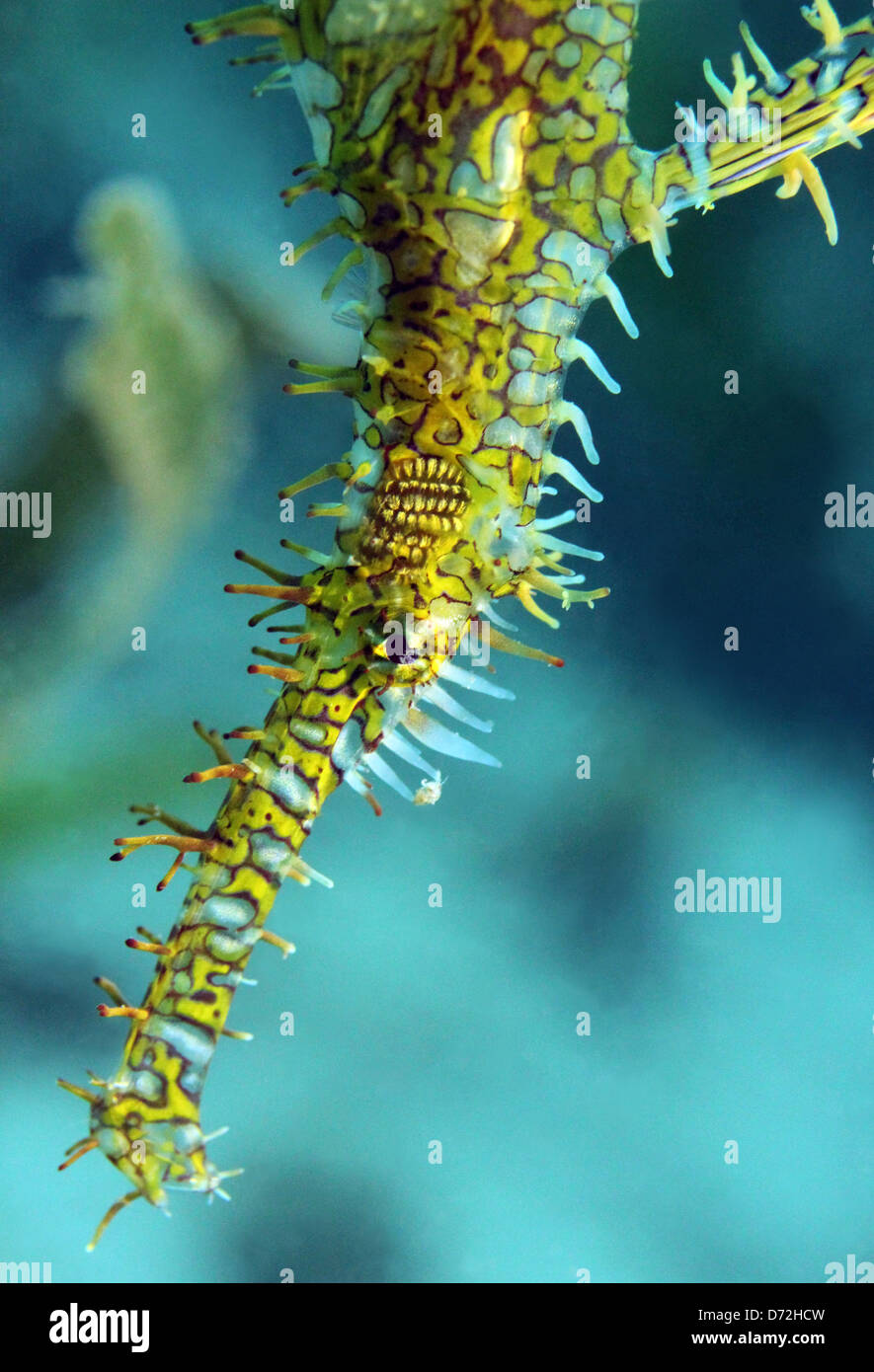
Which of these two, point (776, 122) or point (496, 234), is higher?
point (776, 122)

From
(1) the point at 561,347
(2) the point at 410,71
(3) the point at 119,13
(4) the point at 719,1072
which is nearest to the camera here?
(2) the point at 410,71

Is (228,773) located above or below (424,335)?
below

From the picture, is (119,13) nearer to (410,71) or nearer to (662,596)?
(410,71)

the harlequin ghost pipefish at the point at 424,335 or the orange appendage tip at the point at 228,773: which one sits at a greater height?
the harlequin ghost pipefish at the point at 424,335

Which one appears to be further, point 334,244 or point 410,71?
point 334,244

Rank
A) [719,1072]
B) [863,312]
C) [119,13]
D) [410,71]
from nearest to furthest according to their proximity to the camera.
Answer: [410,71]
[119,13]
[863,312]
[719,1072]

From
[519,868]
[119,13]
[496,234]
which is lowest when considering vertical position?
[519,868]

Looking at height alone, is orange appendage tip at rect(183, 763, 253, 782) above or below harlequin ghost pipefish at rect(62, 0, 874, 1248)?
below

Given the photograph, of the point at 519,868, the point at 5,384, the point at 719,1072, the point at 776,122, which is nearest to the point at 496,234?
the point at 776,122
